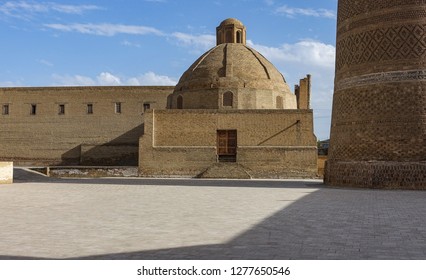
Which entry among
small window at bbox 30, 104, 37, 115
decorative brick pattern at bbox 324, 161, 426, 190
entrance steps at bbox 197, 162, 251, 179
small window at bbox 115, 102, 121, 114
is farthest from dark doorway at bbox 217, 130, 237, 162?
small window at bbox 30, 104, 37, 115

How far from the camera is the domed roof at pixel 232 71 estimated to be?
31.7m

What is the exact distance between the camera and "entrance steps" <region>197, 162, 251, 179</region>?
27359mm

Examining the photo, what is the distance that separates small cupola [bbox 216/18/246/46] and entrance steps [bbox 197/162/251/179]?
34.9 ft

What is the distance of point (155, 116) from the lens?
29.4m

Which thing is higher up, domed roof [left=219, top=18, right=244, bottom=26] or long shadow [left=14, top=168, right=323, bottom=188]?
domed roof [left=219, top=18, right=244, bottom=26]

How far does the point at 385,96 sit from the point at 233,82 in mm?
16107

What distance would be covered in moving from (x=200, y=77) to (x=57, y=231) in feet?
85.3

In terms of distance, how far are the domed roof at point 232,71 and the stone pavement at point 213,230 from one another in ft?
69.2

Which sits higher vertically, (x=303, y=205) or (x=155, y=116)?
(x=155, y=116)

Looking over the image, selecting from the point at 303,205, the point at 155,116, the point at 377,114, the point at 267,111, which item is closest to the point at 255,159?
the point at 267,111

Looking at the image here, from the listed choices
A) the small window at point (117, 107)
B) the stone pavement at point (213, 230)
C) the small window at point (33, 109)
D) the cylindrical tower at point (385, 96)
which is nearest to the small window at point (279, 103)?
the small window at point (117, 107)

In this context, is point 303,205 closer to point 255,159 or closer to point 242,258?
point 242,258

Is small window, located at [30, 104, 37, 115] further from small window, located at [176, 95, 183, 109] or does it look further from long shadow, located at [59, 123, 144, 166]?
small window, located at [176, 95, 183, 109]

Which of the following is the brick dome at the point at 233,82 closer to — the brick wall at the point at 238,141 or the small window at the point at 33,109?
the brick wall at the point at 238,141
